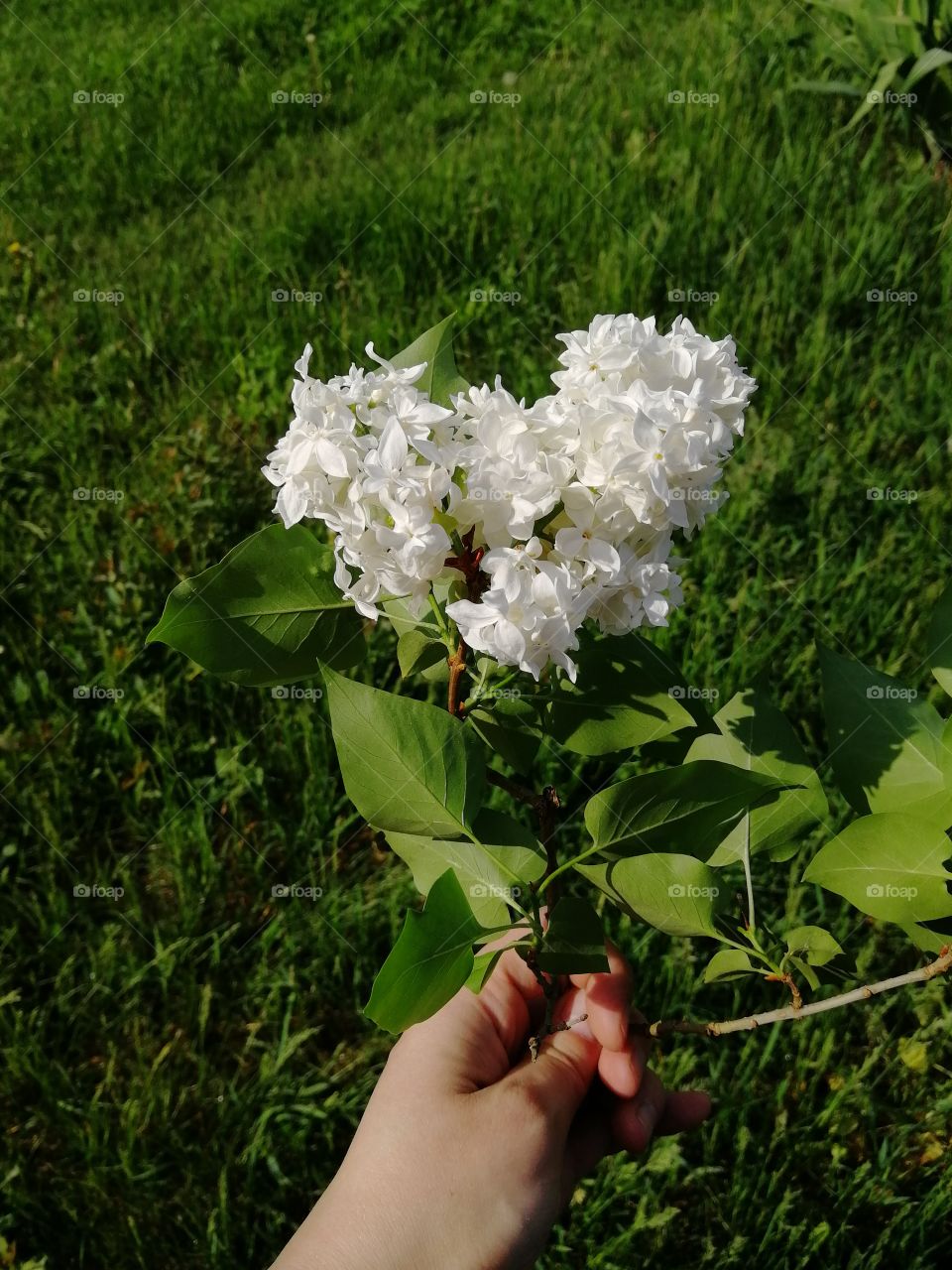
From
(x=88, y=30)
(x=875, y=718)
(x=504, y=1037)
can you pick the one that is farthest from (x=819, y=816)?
(x=88, y=30)

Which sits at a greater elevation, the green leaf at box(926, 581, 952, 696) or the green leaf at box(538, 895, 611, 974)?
the green leaf at box(926, 581, 952, 696)

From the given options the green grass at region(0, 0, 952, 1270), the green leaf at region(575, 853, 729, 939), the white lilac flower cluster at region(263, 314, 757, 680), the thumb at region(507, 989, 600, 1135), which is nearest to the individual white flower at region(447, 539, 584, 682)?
the white lilac flower cluster at region(263, 314, 757, 680)

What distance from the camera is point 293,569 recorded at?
1.06 metres

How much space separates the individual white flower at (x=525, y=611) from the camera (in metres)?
0.89

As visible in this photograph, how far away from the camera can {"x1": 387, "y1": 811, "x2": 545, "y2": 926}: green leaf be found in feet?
3.49

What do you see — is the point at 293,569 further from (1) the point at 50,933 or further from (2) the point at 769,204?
(2) the point at 769,204

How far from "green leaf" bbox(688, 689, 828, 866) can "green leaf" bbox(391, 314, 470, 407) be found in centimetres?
42

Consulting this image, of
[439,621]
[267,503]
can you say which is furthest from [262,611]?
[267,503]

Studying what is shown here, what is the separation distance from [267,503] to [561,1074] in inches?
67.4

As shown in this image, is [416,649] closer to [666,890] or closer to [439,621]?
[439,621]

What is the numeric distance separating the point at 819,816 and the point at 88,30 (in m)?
4.40

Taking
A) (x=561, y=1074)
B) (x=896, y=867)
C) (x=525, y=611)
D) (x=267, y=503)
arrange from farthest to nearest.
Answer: (x=267, y=503) → (x=561, y=1074) → (x=896, y=867) → (x=525, y=611)

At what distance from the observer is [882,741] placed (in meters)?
1.08

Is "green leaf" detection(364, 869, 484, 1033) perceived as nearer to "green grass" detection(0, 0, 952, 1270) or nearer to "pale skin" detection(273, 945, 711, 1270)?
"pale skin" detection(273, 945, 711, 1270)
